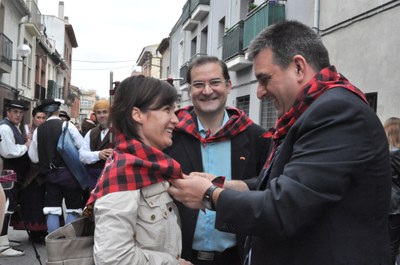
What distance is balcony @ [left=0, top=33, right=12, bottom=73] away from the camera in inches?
704

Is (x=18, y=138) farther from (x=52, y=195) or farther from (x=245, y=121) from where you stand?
(x=245, y=121)

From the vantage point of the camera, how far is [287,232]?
1498 millimetres

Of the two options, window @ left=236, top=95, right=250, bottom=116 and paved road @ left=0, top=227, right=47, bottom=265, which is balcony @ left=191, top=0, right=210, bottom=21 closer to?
window @ left=236, top=95, right=250, bottom=116

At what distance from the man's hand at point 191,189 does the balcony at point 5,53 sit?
17914 mm

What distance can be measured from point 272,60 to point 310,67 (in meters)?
0.16

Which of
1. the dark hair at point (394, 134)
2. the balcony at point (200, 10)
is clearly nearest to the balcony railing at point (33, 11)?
the balcony at point (200, 10)

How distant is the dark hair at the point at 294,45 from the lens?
1.78 m

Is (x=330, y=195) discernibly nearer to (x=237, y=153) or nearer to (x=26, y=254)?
(x=237, y=153)

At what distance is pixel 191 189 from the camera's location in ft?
6.06

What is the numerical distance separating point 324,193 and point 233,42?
1349 centimetres

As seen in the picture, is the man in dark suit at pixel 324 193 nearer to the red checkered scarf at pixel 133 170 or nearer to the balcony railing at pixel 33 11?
the red checkered scarf at pixel 133 170

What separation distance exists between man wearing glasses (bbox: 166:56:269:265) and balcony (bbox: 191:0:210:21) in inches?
676

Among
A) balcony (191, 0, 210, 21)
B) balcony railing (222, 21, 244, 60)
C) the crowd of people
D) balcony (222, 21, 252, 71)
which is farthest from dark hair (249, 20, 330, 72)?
balcony (191, 0, 210, 21)

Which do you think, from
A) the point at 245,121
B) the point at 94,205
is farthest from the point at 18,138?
the point at 94,205
